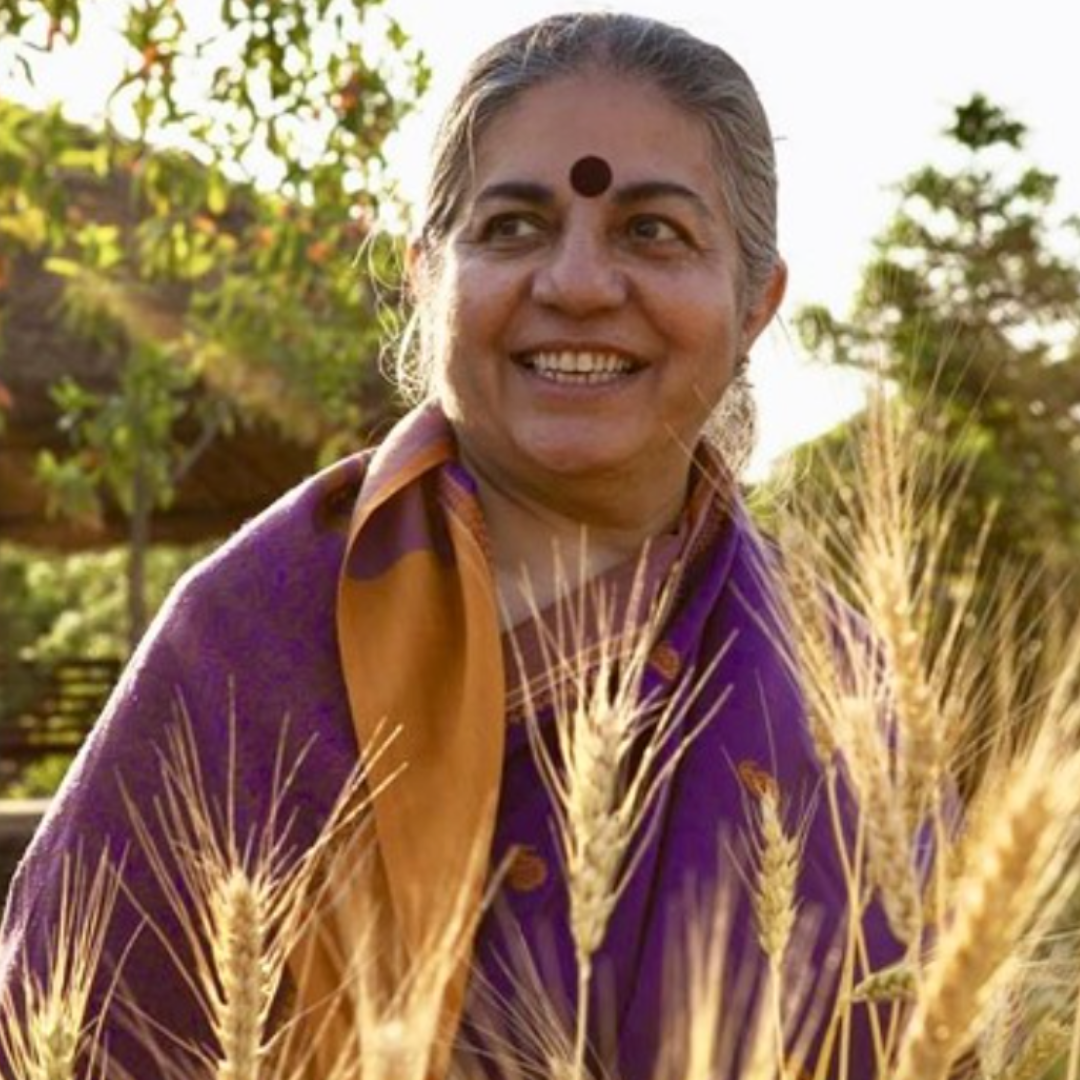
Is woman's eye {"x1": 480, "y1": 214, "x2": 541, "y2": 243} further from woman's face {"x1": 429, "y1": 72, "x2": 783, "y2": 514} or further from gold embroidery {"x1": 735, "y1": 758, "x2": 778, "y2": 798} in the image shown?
gold embroidery {"x1": 735, "y1": 758, "x2": 778, "y2": 798}

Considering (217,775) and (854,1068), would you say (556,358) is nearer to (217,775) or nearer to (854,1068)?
(217,775)

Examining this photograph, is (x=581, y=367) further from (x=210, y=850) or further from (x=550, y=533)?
(x=210, y=850)

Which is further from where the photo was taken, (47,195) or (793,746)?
(47,195)

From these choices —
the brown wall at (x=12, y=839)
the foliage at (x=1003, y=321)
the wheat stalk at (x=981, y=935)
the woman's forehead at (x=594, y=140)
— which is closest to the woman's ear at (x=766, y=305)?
the woman's forehead at (x=594, y=140)

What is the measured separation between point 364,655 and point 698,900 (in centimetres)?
35

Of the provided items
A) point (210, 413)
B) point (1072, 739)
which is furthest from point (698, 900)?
point (210, 413)

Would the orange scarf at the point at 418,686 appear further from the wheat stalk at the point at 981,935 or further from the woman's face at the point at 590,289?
the wheat stalk at the point at 981,935

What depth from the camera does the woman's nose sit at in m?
2.31

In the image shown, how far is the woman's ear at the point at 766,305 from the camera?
2559 mm

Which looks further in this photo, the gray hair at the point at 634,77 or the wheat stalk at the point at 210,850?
the gray hair at the point at 634,77

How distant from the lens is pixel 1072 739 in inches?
52.1

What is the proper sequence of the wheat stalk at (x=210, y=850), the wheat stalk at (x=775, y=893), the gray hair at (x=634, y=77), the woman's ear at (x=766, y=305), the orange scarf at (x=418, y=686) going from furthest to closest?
the woman's ear at (x=766, y=305) < the gray hair at (x=634, y=77) < the orange scarf at (x=418, y=686) < the wheat stalk at (x=210, y=850) < the wheat stalk at (x=775, y=893)

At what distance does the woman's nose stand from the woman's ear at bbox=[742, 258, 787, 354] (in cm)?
24

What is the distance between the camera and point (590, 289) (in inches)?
91.0
